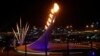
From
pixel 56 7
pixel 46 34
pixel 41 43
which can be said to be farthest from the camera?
pixel 41 43

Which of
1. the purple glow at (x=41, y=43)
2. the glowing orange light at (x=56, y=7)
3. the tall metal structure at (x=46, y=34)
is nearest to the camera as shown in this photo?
the glowing orange light at (x=56, y=7)

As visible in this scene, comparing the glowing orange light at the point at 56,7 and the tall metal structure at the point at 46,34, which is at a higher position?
the glowing orange light at the point at 56,7

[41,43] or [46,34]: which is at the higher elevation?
[46,34]

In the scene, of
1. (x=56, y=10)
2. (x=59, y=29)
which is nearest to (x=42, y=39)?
(x=56, y=10)

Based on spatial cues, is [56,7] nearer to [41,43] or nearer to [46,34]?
[46,34]

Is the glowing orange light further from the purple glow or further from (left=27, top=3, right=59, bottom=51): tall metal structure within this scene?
the purple glow

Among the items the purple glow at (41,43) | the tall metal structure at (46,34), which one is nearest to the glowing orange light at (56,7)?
the tall metal structure at (46,34)

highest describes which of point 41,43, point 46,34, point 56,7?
point 56,7

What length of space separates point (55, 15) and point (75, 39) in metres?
18.8

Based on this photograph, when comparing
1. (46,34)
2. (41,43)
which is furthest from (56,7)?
(41,43)

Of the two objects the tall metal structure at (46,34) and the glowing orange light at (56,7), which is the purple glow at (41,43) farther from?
the glowing orange light at (56,7)

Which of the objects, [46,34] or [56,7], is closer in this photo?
[56,7]

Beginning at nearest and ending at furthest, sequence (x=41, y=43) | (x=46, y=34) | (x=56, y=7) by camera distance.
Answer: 1. (x=56, y=7)
2. (x=46, y=34)
3. (x=41, y=43)

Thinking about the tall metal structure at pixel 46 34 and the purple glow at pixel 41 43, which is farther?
the purple glow at pixel 41 43
